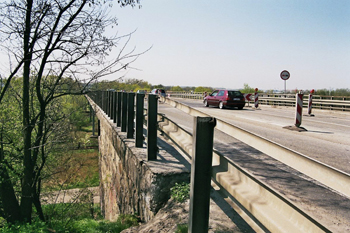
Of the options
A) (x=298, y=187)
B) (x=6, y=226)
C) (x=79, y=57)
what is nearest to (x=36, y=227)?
(x=6, y=226)

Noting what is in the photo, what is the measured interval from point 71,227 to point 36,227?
1.14 metres

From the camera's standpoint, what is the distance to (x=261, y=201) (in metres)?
1.56

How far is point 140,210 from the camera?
3.87m

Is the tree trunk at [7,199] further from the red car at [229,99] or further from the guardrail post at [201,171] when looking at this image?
the red car at [229,99]

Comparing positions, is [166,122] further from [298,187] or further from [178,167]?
[298,187]

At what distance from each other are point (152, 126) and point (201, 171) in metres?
1.91

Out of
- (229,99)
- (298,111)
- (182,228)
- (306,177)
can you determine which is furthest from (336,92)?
(182,228)

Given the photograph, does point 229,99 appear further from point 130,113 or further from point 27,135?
point 130,113

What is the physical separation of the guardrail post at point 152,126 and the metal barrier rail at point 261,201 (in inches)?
68.6

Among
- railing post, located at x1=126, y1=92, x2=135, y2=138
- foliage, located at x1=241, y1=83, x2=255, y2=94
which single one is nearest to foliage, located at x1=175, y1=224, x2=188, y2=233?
railing post, located at x1=126, y1=92, x2=135, y2=138

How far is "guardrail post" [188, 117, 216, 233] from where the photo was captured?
6.31 feet

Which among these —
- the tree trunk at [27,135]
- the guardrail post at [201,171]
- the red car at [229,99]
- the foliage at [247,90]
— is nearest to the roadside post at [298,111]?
the tree trunk at [27,135]

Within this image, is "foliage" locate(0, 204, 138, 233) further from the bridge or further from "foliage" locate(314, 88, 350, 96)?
"foliage" locate(314, 88, 350, 96)

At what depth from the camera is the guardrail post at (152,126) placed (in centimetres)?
373
